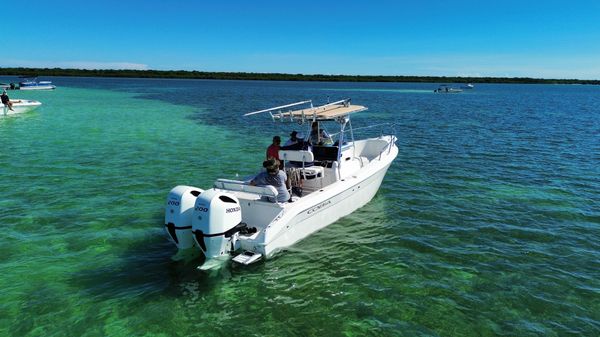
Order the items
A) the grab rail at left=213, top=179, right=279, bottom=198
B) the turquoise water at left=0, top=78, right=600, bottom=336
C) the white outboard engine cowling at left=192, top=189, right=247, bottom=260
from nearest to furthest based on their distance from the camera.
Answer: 1. the turquoise water at left=0, top=78, right=600, bottom=336
2. the white outboard engine cowling at left=192, top=189, right=247, bottom=260
3. the grab rail at left=213, top=179, right=279, bottom=198

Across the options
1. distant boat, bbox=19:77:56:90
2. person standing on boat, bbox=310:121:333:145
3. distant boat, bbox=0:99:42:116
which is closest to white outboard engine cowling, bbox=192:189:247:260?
person standing on boat, bbox=310:121:333:145

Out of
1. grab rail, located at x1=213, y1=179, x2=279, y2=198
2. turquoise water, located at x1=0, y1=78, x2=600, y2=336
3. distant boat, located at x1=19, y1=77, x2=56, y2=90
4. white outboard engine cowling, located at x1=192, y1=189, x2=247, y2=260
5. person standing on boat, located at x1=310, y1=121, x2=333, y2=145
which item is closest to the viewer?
turquoise water, located at x1=0, y1=78, x2=600, y2=336

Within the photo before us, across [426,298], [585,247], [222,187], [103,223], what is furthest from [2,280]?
[585,247]

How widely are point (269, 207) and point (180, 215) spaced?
1.70 meters

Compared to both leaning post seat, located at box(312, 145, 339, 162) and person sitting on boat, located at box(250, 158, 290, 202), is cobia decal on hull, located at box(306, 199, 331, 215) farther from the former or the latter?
leaning post seat, located at box(312, 145, 339, 162)

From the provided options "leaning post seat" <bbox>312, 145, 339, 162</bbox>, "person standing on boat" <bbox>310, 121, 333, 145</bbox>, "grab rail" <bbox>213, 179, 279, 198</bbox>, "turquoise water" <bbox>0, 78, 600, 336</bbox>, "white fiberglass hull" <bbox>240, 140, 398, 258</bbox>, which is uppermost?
"person standing on boat" <bbox>310, 121, 333, 145</bbox>

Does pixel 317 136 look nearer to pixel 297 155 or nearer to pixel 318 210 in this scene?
pixel 297 155

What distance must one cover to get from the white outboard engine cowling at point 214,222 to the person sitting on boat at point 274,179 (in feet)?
3.89

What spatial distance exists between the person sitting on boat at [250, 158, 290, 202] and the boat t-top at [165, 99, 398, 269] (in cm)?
19

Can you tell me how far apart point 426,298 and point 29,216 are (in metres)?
9.27

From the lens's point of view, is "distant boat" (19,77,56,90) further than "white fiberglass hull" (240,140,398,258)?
Yes

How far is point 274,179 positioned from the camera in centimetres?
872

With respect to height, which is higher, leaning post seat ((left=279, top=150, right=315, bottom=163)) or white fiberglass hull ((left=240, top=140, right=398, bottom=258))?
leaning post seat ((left=279, top=150, right=315, bottom=163))

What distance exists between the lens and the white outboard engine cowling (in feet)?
24.4
